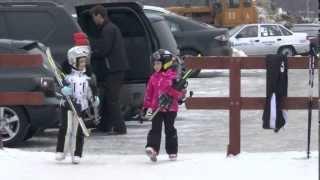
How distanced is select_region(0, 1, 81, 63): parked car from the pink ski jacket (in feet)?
11.1

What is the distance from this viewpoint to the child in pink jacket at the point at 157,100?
907cm

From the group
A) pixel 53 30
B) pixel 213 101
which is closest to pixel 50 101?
pixel 53 30

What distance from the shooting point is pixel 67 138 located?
923cm

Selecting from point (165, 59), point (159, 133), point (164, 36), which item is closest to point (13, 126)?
point (159, 133)

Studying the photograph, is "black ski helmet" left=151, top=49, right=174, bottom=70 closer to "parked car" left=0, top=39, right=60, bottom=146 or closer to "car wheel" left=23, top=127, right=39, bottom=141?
"parked car" left=0, top=39, right=60, bottom=146

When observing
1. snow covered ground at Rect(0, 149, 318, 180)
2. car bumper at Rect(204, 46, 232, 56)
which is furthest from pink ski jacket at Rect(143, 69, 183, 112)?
car bumper at Rect(204, 46, 232, 56)

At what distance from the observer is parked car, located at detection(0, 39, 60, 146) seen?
35.8 ft

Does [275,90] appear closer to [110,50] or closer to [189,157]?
[189,157]

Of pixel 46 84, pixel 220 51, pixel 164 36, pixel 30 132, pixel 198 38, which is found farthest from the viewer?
pixel 198 38

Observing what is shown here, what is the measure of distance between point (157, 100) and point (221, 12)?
29392mm

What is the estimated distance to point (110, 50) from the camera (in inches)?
473

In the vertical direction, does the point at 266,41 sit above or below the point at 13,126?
below

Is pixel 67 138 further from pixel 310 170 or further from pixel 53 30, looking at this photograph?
pixel 53 30

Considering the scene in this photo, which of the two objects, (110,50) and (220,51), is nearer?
(110,50)
